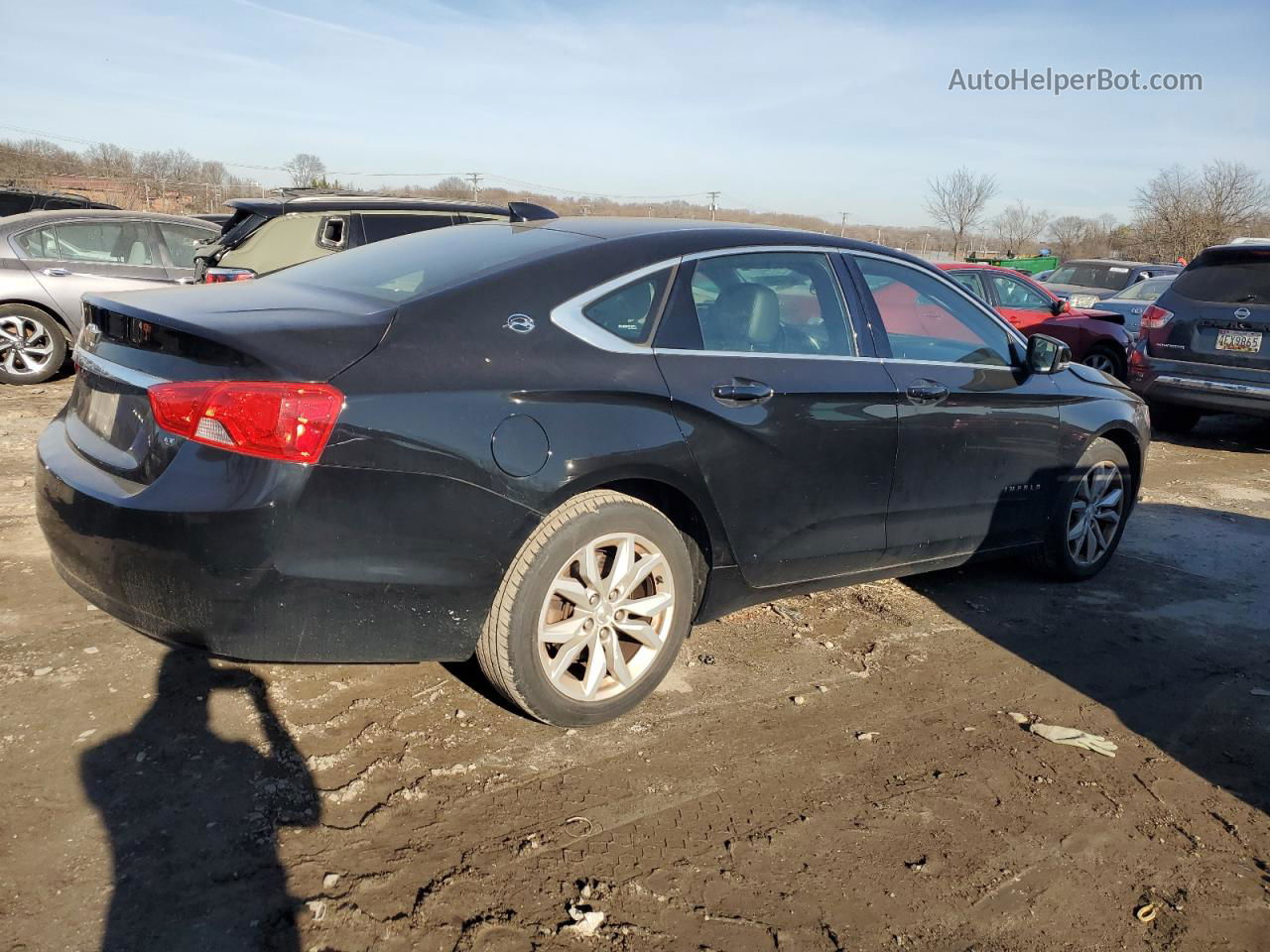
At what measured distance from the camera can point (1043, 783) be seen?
3.23m

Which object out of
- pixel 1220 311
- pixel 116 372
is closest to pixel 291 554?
pixel 116 372

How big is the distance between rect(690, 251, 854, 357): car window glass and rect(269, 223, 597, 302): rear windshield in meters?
0.48

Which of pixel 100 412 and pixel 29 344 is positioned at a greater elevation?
pixel 100 412

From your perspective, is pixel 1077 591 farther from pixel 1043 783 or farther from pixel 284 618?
pixel 284 618

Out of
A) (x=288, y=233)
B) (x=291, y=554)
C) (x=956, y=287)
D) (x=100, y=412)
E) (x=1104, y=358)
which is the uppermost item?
(x=956, y=287)

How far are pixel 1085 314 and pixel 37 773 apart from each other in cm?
1169

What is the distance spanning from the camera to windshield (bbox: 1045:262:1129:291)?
16578mm

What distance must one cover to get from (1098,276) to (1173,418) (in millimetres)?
7373

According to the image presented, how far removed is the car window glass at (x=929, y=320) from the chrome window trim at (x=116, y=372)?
2715 millimetres

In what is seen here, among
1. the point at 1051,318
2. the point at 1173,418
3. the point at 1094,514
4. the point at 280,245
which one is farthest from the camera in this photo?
the point at 1051,318

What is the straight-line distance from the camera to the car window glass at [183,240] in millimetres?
10305

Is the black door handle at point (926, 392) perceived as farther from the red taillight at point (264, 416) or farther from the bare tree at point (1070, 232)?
the bare tree at point (1070, 232)

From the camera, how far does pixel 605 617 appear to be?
10.7ft

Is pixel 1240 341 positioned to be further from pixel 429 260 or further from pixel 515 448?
pixel 515 448
